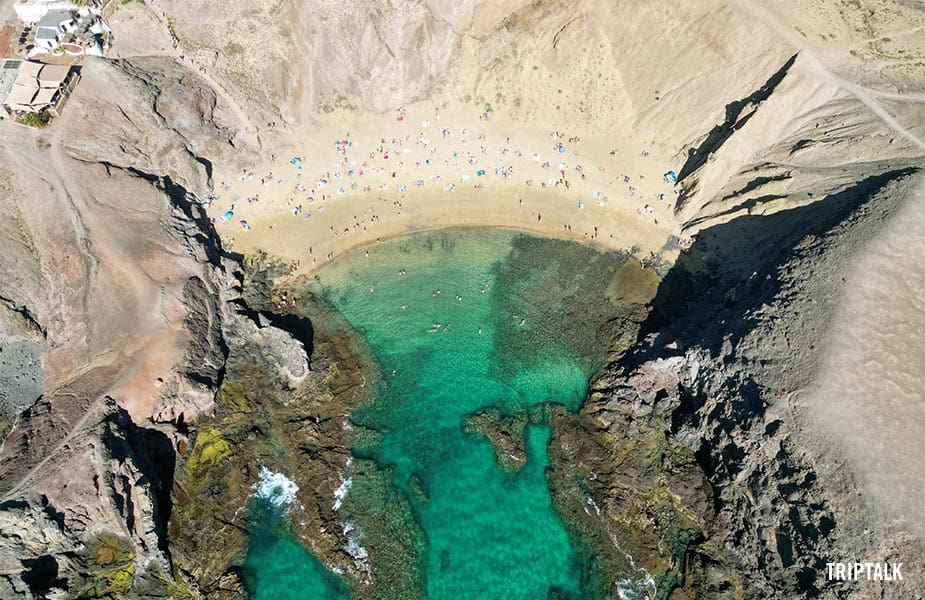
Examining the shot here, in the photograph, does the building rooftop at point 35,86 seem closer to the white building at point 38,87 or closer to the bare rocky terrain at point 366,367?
the white building at point 38,87

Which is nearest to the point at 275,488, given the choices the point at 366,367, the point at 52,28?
the point at 366,367

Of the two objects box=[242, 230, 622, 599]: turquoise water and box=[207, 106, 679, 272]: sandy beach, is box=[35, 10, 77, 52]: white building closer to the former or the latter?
box=[207, 106, 679, 272]: sandy beach

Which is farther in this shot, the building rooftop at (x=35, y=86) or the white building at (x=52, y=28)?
the white building at (x=52, y=28)

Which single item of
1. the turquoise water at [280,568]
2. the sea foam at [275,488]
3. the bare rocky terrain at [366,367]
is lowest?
the turquoise water at [280,568]

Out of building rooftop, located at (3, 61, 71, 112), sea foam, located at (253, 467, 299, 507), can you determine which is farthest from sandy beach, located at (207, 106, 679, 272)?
sea foam, located at (253, 467, 299, 507)

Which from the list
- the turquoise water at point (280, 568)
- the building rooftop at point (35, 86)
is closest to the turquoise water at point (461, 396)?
the turquoise water at point (280, 568)

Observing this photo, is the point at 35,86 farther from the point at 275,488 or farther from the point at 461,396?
the point at 461,396

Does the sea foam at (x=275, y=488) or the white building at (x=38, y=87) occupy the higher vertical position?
the white building at (x=38, y=87)

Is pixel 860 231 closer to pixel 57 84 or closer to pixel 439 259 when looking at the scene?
pixel 439 259
